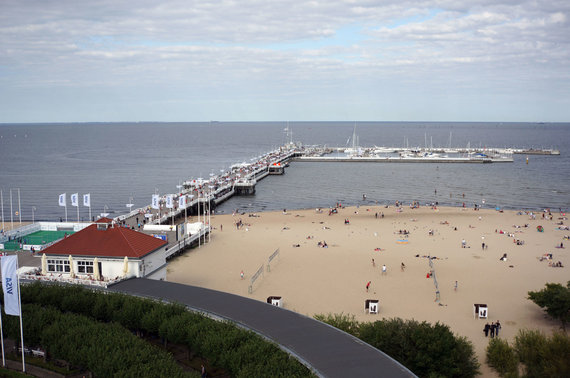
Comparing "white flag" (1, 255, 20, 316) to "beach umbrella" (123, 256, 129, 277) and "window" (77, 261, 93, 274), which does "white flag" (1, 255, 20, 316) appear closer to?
"beach umbrella" (123, 256, 129, 277)

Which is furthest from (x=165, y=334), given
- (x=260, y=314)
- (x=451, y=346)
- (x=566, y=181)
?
(x=566, y=181)

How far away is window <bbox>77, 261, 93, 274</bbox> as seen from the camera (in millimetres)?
28188

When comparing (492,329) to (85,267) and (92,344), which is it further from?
(85,267)

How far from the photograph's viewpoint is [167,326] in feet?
66.0

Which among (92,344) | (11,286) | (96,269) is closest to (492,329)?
(92,344)

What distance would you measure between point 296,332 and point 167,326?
5126mm

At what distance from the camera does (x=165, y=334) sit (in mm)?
20266

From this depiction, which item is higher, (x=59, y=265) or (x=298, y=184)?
(x=59, y=265)

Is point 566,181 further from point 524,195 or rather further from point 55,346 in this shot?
point 55,346

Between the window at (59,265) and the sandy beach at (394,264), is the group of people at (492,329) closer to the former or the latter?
the sandy beach at (394,264)

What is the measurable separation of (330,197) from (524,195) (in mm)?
29460

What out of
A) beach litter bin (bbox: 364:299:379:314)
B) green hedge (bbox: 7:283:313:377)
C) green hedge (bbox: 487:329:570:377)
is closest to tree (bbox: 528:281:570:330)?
green hedge (bbox: 487:329:570:377)

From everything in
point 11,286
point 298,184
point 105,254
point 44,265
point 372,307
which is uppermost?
point 11,286

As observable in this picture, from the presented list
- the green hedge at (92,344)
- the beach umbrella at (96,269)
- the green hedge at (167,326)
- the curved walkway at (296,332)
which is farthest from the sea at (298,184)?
the green hedge at (92,344)
